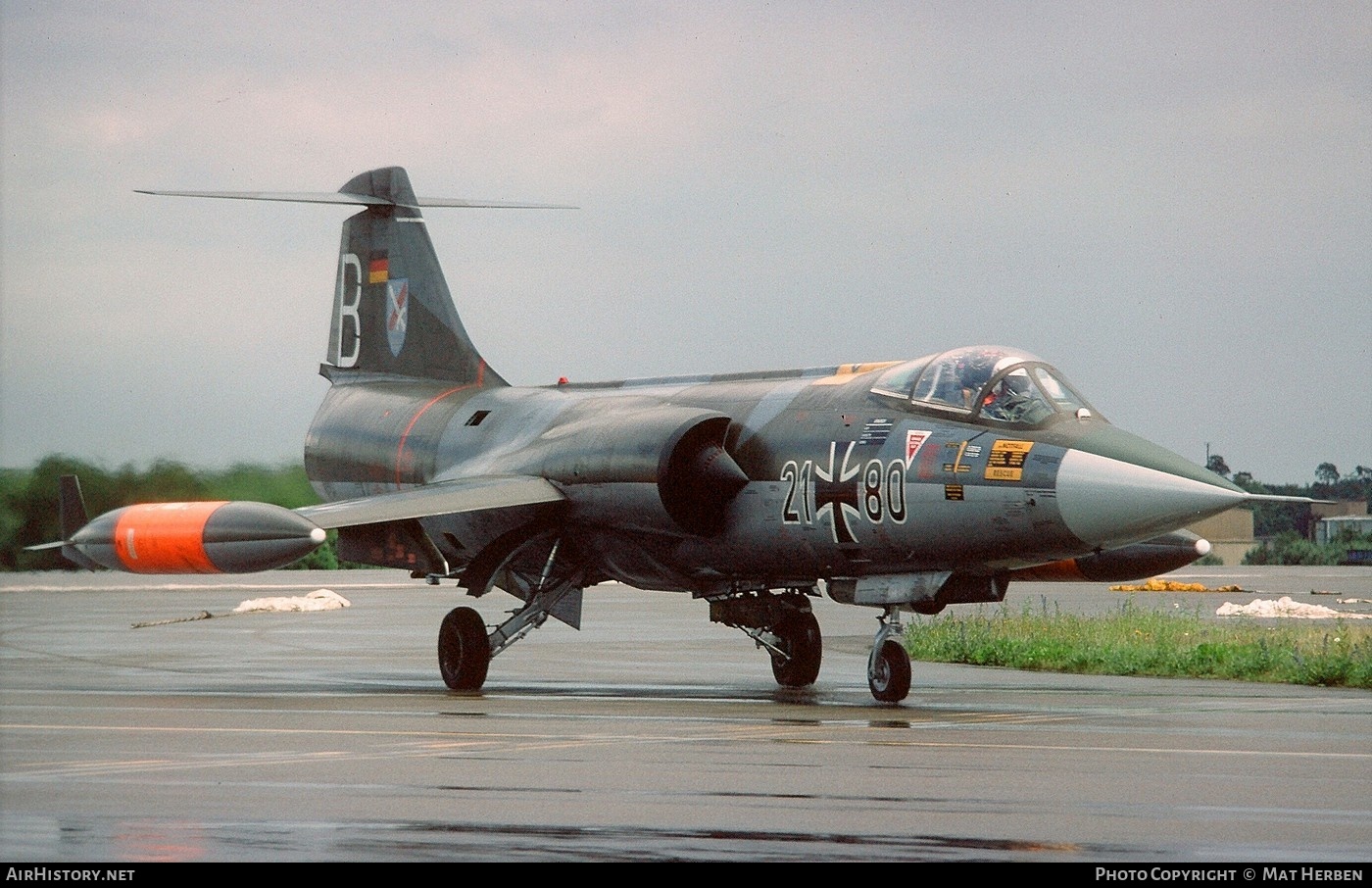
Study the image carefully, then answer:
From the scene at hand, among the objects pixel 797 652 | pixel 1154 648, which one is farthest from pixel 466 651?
pixel 1154 648

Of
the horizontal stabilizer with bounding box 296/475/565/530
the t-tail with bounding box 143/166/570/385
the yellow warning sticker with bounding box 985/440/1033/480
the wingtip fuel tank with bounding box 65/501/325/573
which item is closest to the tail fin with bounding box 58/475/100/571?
the wingtip fuel tank with bounding box 65/501/325/573

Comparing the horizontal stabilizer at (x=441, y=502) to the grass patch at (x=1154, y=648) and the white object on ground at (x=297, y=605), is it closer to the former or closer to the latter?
the grass patch at (x=1154, y=648)

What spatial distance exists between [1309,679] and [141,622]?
20.3 meters

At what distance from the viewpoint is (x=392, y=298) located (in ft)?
79.3

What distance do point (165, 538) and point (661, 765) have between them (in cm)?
752

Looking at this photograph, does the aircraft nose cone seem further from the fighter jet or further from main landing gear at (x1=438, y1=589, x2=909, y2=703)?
main landing gear at (x1=438, y1=589, x2=909, y2=703)

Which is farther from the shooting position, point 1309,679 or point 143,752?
point 1309,679

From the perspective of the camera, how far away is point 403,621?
109 feet

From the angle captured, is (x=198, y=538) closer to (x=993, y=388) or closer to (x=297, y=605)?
(x=993, y=388)

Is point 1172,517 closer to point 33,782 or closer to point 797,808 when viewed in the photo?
point 797,808

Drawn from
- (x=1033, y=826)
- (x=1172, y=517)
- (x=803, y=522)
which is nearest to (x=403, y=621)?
(x=803, y=522)

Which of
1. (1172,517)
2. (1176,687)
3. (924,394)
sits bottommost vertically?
(1176,687)
